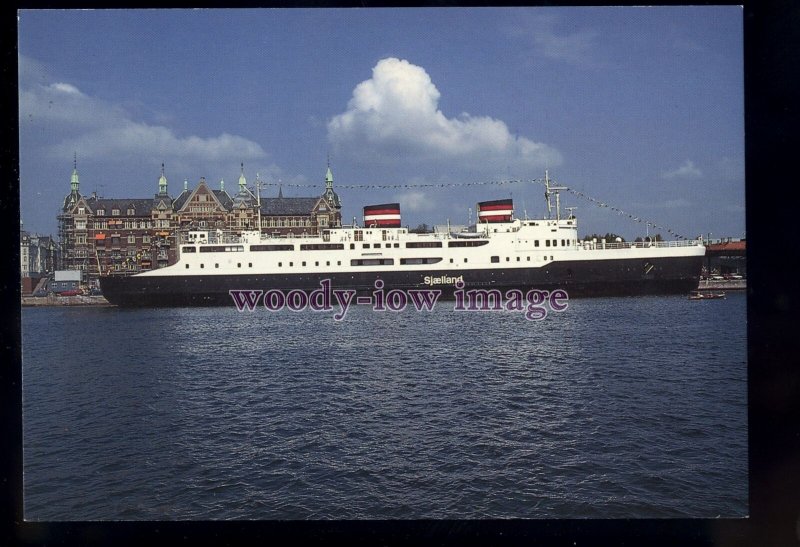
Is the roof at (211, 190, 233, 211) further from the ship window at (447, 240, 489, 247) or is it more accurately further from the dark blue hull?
the ship window at (447, 240, 489, 247)

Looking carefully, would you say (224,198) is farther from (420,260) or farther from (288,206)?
(420,260)

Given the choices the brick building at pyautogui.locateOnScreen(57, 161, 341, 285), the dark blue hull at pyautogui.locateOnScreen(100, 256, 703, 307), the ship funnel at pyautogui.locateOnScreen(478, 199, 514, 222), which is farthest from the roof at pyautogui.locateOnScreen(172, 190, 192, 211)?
the ship funnel at pyautogui.locateOnScreen(478, 199, 514, 222)

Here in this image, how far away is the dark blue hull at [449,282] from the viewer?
23641mm

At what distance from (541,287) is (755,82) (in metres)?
23.4

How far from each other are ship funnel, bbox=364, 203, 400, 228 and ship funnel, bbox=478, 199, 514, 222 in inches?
168

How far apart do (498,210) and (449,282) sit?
4663mm

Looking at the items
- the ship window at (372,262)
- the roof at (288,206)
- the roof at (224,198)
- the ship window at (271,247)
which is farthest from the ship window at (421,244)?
the roof at (224,198)

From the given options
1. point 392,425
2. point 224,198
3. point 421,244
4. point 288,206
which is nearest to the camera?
point 392,425

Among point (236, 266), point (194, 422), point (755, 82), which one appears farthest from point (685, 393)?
point (236, 266)

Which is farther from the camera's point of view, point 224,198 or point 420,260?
point 224,198

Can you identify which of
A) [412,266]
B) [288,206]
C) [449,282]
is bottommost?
[449,282]

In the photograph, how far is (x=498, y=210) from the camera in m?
25.8

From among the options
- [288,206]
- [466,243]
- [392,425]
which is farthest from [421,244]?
[392,425]

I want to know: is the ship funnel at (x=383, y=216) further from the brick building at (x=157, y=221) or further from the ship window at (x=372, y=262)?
the brick building at (x=157, y=221)
